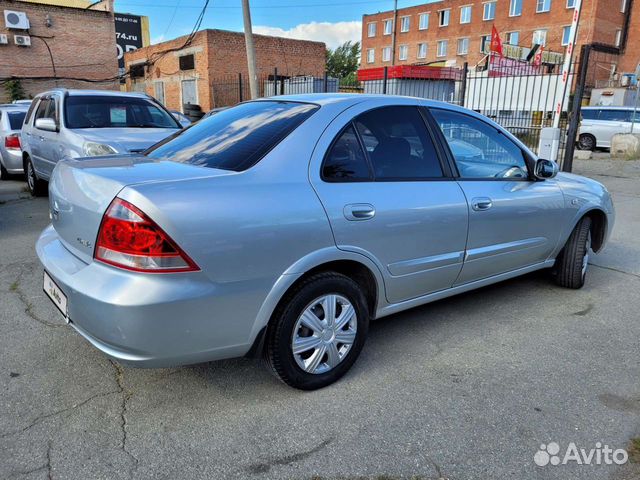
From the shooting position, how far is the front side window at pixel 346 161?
2766mm

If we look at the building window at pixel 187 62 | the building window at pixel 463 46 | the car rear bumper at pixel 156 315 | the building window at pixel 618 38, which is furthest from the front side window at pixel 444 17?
the car rear bumper at pixel 156 315

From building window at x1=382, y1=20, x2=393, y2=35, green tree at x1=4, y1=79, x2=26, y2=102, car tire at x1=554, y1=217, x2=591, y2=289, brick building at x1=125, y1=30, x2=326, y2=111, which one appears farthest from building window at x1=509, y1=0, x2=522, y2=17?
Result: car tire at x1=554, y1=217, x2=591, y2=289

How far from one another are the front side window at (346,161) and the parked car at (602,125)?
18.0 meters

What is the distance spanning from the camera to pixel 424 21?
5234 cm

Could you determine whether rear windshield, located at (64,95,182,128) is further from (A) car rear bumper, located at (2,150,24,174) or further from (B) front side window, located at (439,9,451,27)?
(B) front side window, located at (439,9,451,27)

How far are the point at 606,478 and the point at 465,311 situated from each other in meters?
1.87

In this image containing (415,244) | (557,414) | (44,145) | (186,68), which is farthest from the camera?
(186,68)

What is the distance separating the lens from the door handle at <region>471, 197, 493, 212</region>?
3.41 metres

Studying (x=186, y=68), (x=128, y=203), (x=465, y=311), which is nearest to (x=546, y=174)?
(x=465, y=311)

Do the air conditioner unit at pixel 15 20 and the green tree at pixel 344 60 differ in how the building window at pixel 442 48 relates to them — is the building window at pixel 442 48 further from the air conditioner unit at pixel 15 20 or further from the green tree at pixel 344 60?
the air conditioner unit at pixel 15 20

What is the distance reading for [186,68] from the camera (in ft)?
89.4

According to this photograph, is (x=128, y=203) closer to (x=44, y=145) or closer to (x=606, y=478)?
(x=606, y=478)

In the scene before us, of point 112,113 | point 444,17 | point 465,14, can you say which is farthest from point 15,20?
point 444,17

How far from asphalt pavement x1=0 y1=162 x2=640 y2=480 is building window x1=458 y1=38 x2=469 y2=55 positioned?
5003 cm
